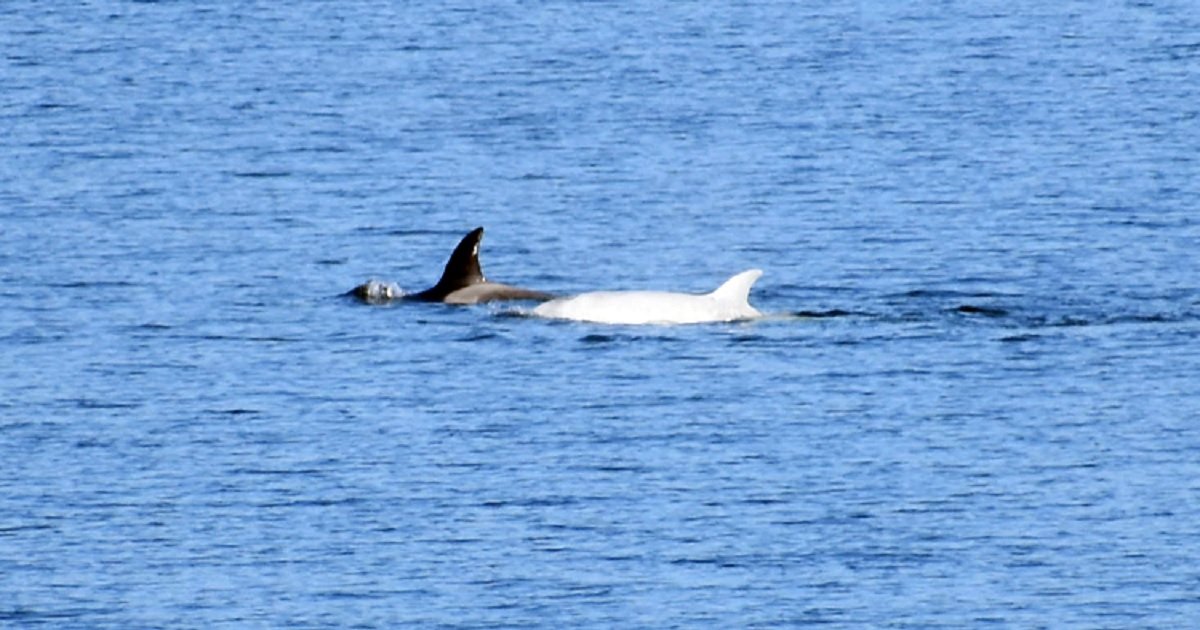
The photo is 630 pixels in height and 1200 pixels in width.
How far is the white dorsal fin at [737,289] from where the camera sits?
26.8 m

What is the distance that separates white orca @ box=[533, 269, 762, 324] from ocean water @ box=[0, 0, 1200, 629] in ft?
1.16

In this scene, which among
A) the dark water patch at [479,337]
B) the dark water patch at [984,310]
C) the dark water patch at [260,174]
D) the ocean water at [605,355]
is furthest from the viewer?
the dark water patch at [260,174]

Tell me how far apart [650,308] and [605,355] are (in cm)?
174

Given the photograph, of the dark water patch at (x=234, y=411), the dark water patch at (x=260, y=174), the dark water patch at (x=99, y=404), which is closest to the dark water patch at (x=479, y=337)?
the dark water patch at (x=234, y=411)

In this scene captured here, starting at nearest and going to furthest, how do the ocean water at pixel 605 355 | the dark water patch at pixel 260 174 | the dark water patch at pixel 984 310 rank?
the ocean water at pixel 605 355, the dark water patch at pixel 984 310, the dark water patch at pixel 260 174

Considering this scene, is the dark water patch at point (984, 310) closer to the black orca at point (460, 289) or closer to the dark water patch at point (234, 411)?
the black orca at point (460, 289)

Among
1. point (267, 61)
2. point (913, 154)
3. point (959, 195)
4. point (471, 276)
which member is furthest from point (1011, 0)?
point (471, 276)

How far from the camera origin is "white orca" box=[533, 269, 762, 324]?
89.1 ft

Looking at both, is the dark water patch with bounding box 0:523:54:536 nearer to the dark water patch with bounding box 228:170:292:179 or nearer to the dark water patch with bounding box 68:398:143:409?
the dark water patch with bounding box 68:398:143:409

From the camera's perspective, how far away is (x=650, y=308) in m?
27.4

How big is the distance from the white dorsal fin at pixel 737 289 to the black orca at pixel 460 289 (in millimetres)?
2377

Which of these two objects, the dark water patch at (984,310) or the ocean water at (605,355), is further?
the dark water patch at (984,310)

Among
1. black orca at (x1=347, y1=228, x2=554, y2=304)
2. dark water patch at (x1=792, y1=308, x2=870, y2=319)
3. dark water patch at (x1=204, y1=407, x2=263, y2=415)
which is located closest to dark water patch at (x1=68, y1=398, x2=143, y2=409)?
dark water patch at (x1=204, y1=407, x2=263, y2=415)

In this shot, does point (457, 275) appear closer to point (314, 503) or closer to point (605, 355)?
point (605, 355)
